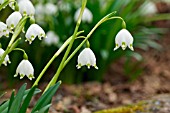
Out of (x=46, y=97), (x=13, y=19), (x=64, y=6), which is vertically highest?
(x=64, y=6)

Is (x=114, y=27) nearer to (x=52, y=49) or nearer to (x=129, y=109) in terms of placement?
(x=52, y=49)

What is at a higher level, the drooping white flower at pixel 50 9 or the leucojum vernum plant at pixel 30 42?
the drooping white flower at pixel 50 9

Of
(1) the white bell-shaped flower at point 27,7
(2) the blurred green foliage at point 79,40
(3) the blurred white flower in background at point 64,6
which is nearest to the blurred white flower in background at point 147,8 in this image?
(2) the blurred green foliage at point 79,40

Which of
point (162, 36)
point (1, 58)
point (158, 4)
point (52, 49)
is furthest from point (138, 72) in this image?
point (1, 58)

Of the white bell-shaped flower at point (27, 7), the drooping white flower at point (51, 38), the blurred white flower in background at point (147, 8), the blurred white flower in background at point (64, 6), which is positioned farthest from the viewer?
the blurred white flower in background at point (147, 8)

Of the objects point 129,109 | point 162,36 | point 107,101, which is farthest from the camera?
point 162,36

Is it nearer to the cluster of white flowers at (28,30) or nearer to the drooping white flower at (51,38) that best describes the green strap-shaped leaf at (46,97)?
the cluster of white flowers at (28,30)

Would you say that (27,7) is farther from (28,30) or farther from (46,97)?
(46,97)

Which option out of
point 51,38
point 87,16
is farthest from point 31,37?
point 51,38
